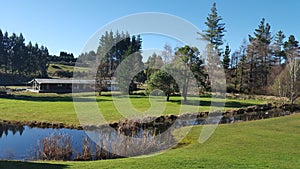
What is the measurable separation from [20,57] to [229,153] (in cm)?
6676

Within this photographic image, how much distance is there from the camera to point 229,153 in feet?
38.0

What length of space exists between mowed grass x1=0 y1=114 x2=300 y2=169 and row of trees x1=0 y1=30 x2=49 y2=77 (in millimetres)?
60151

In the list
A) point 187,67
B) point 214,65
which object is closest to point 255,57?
point 214,65

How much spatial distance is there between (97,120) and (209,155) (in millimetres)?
11731

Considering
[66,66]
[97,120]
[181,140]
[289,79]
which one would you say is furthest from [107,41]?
[181,140]

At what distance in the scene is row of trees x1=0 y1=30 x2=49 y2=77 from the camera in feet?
222

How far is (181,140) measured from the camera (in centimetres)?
1606

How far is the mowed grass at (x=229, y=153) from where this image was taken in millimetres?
9258

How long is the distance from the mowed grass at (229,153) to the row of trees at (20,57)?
60.2m

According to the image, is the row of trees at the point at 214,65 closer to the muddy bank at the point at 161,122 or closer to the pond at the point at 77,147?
the muddy bank at the point at 161,122

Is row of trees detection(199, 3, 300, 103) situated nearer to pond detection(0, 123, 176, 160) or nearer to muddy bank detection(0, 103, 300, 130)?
muddy bank detection(0, 103, 300, 130)

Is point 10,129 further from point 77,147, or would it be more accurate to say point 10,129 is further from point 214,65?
point 214,65

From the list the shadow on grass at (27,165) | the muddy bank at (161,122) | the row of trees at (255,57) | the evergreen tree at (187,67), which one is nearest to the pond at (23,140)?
the muddy bank at (161,122)

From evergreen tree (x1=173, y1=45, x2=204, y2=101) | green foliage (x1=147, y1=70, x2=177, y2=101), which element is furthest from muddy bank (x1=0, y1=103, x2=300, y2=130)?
green foliage (x1=147, y1=70, x2=177, y2=101)
